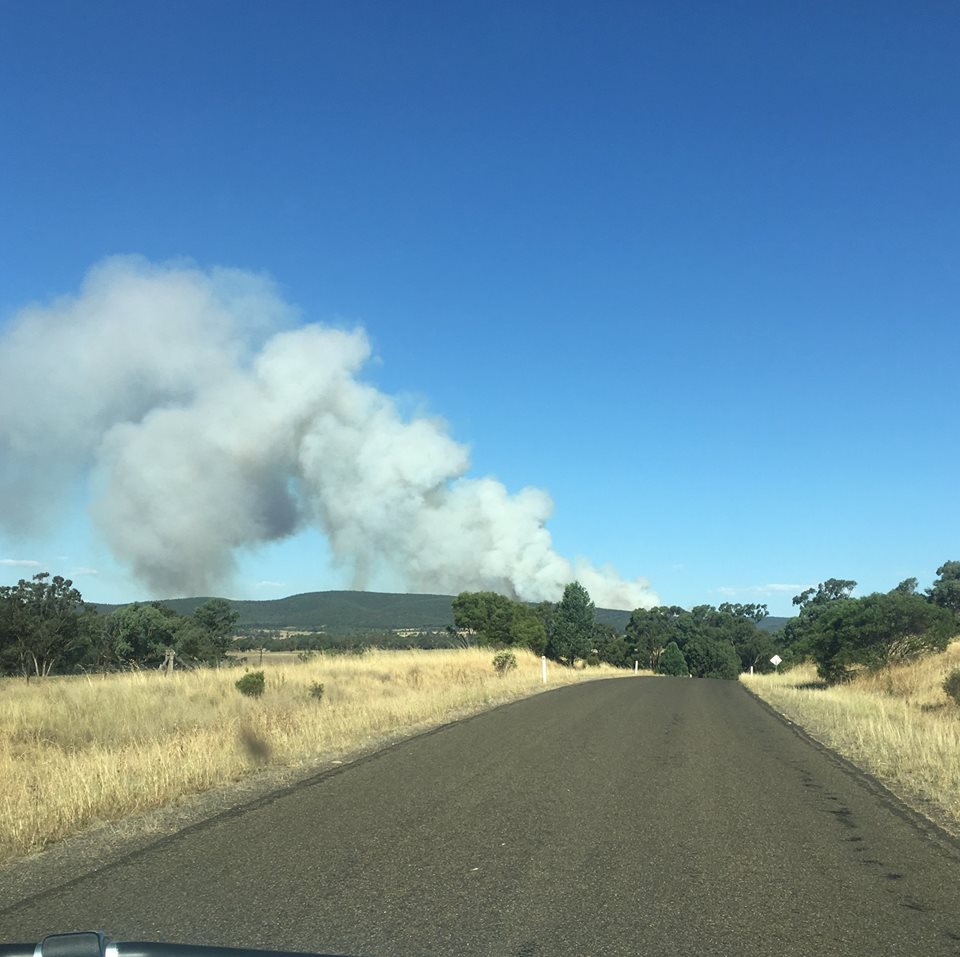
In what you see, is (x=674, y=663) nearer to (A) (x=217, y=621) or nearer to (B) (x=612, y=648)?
(B) (x=612, y=648)

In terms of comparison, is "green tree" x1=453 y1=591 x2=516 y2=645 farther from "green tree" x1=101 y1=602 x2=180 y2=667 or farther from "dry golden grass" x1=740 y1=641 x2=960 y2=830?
"dry golden grass" x1=740 y1=641 x2=960 y2=830

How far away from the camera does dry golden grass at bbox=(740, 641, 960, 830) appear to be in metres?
10.8

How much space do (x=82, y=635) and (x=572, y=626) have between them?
1665 inches

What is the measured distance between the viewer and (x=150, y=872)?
6.43 meters

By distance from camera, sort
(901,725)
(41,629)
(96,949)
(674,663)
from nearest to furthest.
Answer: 1. (96,949)
2. (901,725)
3. (41,629)
4. (674,663)

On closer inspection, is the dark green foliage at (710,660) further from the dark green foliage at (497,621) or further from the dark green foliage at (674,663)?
the dark green foliage at (497,621)

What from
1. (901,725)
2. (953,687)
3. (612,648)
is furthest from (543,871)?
(612,648)

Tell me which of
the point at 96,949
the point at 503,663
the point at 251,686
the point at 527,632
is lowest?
the point at 503,663

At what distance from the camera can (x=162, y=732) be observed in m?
14.3

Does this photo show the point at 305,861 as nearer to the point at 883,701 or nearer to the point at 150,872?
the point at 150,872

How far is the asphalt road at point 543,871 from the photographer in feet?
16.9

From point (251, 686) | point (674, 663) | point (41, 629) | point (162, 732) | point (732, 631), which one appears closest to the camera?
point (162, 732)

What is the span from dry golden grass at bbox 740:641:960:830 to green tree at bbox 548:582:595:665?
134ft

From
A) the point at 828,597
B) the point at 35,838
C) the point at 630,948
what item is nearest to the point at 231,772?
the point at 35,838
